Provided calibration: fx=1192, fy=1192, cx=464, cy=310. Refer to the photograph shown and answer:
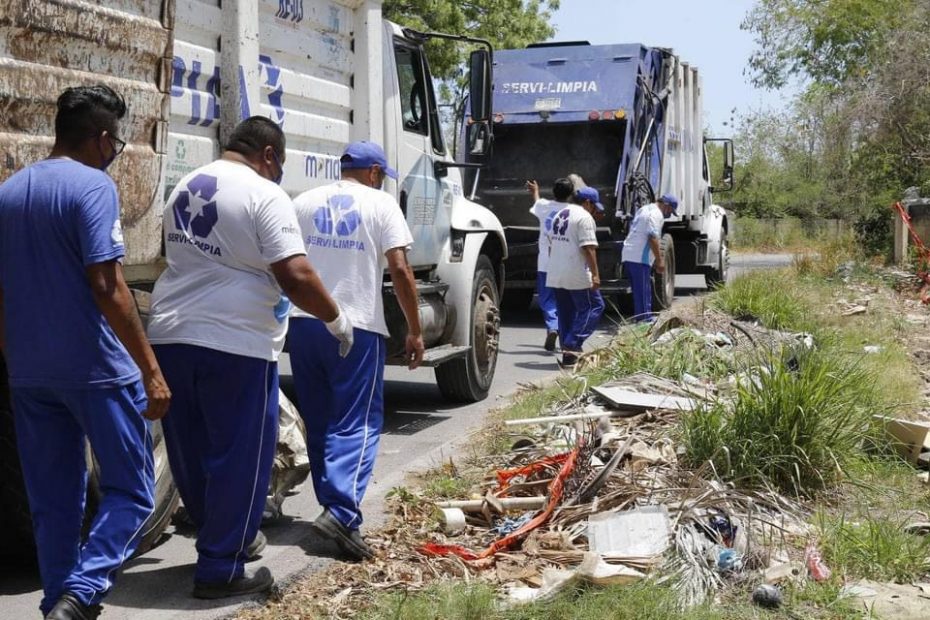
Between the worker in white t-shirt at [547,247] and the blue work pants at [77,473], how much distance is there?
23.7ft

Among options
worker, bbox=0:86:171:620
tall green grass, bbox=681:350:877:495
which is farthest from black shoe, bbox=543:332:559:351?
worker, bbox=0:86:171:620

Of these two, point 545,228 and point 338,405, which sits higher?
Result: point 545,228

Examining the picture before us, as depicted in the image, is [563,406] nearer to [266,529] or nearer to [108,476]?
[266,529]

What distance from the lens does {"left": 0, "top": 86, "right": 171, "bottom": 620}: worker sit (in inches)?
150

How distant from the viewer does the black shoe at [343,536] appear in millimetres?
4895

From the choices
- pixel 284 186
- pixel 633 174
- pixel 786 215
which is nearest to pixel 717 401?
pixel 284 186

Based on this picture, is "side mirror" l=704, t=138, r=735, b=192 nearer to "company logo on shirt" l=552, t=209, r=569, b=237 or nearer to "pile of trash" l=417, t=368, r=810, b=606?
"company logo on shirt" l=552, t=209, r=569, b=237

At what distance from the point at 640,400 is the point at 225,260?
3.19 meters

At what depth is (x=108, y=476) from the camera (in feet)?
13.0

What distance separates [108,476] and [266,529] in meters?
1.68

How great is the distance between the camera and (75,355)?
3844 millimetres

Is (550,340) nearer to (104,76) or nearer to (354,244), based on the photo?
(354,244)

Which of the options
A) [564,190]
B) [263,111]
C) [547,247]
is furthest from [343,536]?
[547,247]

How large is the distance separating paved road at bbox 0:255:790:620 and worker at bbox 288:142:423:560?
0.41 meters
